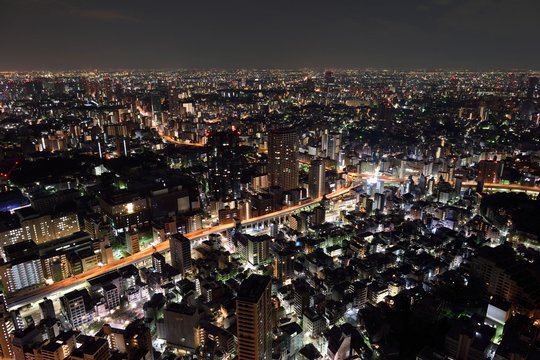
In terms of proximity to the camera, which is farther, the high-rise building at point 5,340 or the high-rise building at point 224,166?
the high-rise building at point 224,166

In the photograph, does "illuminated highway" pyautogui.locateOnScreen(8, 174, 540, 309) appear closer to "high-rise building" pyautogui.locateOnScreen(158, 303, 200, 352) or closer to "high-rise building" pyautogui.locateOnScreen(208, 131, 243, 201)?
"high-rise building" pyautogui.locateOnScreen(208, 131, 243, 201)

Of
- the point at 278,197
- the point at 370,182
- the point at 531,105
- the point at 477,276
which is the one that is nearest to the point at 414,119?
the point at 531,105

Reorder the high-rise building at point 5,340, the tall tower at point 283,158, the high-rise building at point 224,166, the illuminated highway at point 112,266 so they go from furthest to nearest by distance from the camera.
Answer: the tall tower at point 283,158
the high-rise building at point 224,166
the illuminated highway at point 112,266
the high-rise building at point 5,340

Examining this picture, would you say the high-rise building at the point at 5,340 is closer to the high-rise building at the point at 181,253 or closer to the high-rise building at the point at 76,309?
the high-rise building at the point at 76,309

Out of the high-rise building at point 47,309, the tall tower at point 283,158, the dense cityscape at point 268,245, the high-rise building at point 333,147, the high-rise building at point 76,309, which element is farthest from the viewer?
the high-rise building at point 333,147

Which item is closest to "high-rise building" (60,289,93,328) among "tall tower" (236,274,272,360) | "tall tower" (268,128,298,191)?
"tall tower" (236,274,272,360)

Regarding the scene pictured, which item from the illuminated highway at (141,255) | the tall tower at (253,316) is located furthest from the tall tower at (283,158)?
the tall tower at (253,316)

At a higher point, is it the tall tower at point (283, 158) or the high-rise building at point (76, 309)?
the tall tower at point (283, 158)

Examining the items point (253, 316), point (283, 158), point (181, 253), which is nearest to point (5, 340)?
point (181, 253)
